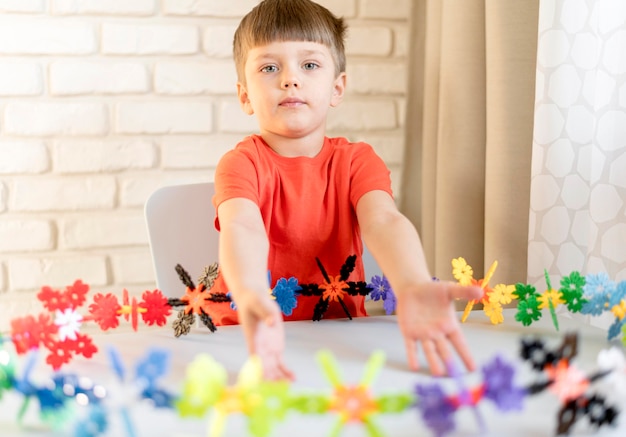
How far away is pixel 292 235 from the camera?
115cm

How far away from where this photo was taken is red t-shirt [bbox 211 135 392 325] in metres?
1.14

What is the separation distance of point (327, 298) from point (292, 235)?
0.17 metres

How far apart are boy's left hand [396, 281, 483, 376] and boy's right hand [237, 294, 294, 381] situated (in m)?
0.13

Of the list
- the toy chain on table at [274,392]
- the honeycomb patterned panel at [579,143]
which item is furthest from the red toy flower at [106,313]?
the honeycomb patterned panel at [579,143]

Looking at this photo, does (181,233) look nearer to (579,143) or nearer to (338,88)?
(338,88)

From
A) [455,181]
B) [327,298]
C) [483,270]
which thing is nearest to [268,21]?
[327,298]

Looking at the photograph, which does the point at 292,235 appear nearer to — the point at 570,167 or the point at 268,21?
the point at 268,21

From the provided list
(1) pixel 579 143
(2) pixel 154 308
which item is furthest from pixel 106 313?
(1) pixel 579 143

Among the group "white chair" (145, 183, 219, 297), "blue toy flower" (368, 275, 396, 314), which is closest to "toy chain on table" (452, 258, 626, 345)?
"blue toy flower" (368, 275, 396, 314)

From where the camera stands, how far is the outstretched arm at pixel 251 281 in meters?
0.70

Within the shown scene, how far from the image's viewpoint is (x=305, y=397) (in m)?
0.55

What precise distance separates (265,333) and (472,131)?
2.87 ft

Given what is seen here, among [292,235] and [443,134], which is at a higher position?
[443,134]

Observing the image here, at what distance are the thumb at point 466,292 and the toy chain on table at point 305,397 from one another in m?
0.11
